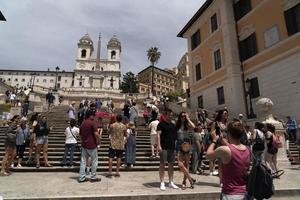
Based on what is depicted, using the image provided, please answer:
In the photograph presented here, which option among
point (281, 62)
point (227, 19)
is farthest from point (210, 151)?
point (227, 19)

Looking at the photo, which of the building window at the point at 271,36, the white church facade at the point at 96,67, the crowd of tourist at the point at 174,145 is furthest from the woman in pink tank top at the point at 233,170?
the white church facade at the point at 96,67

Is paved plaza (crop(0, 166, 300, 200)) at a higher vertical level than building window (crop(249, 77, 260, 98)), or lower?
lower

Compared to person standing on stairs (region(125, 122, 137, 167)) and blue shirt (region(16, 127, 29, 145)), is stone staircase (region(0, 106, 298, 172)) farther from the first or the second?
blue shirt (region(16, 127, 29, 145))

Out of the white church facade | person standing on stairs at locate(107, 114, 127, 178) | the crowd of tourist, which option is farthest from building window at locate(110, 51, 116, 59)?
person standing on stairs at locate(107, 114, 127, 178)

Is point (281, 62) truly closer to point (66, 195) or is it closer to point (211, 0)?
point (211, 0)

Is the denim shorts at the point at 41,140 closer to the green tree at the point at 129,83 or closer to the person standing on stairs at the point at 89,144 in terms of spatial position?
the person standing on stairs at the point at 89,144

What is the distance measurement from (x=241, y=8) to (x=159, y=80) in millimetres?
95328

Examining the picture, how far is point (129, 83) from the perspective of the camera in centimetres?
9106

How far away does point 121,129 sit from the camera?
796cm

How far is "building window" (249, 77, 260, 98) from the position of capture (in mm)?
18719

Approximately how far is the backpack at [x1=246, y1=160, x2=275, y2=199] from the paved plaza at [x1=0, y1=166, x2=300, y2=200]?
10.7 ft

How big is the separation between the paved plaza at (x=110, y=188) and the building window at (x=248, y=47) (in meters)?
13.7

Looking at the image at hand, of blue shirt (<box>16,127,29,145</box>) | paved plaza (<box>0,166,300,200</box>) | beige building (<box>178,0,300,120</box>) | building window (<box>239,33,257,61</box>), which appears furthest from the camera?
building window (<box>239,33,257,61</box>)

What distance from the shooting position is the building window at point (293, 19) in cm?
1560
